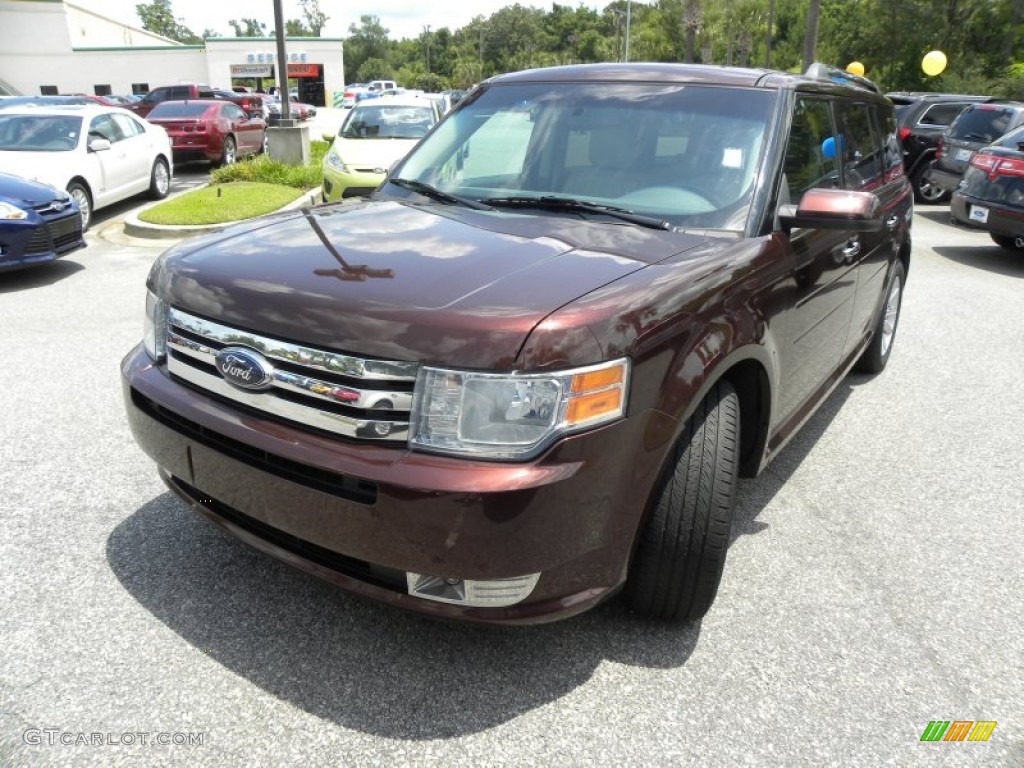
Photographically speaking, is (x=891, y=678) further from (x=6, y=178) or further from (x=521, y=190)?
(x=6, y=178)

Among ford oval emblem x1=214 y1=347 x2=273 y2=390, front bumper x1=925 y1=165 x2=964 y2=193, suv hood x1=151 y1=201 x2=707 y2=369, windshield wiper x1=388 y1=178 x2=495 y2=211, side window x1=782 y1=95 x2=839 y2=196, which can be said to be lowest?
front bumper x1=925 y1=165 x2=964 y2=193

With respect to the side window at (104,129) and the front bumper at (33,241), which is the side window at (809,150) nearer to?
the front bumper at (33,241)

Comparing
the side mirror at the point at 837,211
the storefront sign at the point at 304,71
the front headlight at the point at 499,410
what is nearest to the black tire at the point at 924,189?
the side mirror at the point at 837,211

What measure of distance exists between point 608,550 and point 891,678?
1083 millimetres

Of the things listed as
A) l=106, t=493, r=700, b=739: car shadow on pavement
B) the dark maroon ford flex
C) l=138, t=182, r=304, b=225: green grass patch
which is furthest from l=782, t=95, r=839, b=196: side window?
l=138, t=182, r=304, b=225: green grass patch

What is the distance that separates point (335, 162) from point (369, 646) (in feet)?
29.2

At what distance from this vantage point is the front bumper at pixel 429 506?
2.02 meters

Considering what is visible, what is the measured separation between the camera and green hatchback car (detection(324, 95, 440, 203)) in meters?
9.97

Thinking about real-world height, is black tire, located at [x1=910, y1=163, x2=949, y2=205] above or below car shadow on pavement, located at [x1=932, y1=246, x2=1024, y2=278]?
above

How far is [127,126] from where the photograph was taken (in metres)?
11.7

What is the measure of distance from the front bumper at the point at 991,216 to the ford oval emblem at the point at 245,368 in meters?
9.40

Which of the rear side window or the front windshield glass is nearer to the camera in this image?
the front windshield glass

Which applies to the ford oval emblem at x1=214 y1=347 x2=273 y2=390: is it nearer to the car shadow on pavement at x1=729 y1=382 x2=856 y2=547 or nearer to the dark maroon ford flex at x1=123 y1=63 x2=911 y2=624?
the dark maroon ford flex at x1=123 y1=63 x2=911 y2=624

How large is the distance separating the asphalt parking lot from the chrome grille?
84cm
